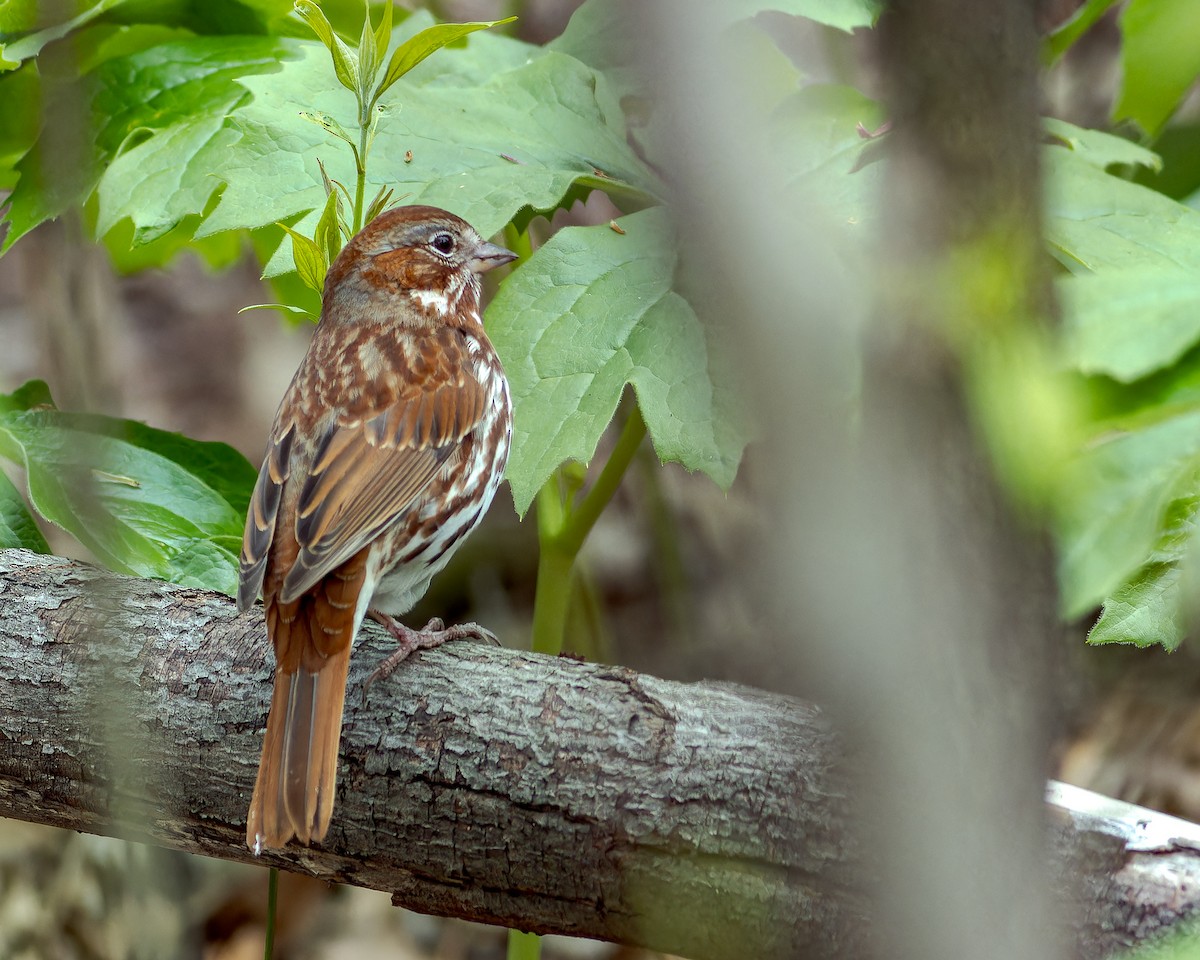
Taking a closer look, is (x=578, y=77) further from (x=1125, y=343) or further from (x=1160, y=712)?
(x=1160, y=712)

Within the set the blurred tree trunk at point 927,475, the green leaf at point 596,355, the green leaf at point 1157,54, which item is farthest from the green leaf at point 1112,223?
the blurred tree trunk at point 927,475

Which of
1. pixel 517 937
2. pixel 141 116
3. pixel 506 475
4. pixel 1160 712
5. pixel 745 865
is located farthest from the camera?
pixel 1160 712

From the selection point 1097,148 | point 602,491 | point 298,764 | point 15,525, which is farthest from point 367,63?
point 1097,148

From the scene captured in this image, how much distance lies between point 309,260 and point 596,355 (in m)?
0.53

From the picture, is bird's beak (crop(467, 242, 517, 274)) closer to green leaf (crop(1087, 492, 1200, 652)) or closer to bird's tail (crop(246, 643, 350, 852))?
bird's tail (crop(246, 643, 350, 852))

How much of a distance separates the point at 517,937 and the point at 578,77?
1.74 meters

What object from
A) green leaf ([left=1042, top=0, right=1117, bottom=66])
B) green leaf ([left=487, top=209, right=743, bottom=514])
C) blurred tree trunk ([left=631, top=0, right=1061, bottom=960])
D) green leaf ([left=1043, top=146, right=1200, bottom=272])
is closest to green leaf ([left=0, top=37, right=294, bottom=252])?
green leaf ([left=487, top=209, right=743, bottom=514])

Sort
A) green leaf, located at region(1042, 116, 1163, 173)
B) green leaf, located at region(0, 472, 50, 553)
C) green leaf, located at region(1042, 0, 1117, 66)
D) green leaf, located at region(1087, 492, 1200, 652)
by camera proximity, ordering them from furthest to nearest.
A: green leaf, located at region(1042, 0, 1117, 66)
green leaf, located at region(1042, 116, 1163, 173)
green leaf, located at region(0, 472, 50, 553)
green leaf, located at region(1087, 492, 1200, 652)

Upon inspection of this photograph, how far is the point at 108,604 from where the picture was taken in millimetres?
2059

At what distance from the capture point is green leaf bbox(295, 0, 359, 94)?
1.98 metres

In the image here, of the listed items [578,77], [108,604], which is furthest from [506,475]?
[578,77]

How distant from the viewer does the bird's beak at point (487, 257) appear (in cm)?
281

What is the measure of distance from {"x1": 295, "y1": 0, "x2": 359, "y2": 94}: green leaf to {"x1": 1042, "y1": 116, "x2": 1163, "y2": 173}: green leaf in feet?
4.74

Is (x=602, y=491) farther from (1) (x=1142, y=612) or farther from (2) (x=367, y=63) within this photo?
(1) (x=1142, y=612)
